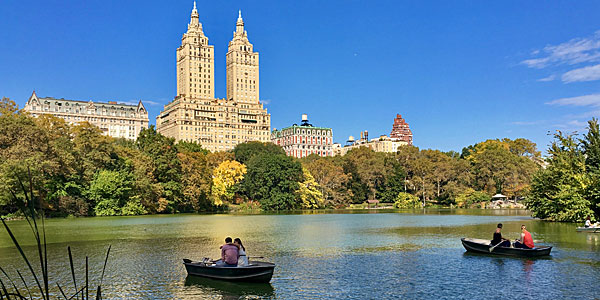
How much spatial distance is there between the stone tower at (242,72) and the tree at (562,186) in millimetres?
149791

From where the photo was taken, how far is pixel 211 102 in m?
178

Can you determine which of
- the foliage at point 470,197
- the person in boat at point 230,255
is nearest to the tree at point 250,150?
the foliage at point 470,197

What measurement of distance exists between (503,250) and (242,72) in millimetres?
171453

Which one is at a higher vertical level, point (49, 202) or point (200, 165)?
point (200, 165)

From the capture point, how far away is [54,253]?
81.0ft

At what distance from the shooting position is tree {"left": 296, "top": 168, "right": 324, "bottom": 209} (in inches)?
3430

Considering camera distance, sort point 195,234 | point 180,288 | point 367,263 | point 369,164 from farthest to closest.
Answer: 1. point 369,164
2. point 195,234
3. point 367,263
4. point 180,288

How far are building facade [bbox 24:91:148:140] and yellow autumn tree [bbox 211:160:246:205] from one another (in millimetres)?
90018

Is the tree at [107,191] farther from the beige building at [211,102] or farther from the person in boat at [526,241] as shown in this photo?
the beige building at [211,102]

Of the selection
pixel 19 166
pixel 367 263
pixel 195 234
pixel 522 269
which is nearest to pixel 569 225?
pixel 522 269

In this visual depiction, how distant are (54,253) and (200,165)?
54.5m

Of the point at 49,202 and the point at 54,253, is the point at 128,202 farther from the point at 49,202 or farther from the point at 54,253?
the point at 54,253

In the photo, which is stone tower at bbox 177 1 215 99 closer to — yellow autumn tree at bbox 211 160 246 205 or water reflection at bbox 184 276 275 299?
yellow autumn tree at bbox 211 160 246 205

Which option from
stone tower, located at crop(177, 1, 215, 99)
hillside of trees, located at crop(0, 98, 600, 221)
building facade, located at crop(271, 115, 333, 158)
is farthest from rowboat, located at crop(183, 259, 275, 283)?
building facade, located at crop(271, 115, 333, 158)
